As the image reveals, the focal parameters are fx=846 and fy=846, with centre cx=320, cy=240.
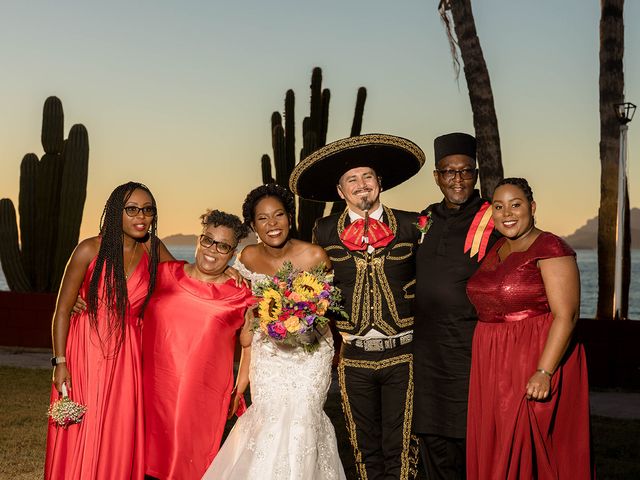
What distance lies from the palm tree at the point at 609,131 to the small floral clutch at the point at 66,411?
11.9m

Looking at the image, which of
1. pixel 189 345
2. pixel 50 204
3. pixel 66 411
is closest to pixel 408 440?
pixel 189 345

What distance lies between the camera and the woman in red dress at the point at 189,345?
217 inches

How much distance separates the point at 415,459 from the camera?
561 centimetres

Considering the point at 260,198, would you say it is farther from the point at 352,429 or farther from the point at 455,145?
the point at 352,429

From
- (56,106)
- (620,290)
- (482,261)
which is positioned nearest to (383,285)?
(482,261)

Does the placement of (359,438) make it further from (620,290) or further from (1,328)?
(1,328)

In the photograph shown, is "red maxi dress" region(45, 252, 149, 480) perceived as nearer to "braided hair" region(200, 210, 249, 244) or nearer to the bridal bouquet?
"braided hair" region(200, 210, 249, 244)

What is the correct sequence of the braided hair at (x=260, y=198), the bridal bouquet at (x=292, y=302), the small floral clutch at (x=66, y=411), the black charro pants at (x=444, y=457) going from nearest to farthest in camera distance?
the bridal bouquet at (x=292, y=302)
the small floral clutch at (x=66, y=411)
the black charro pants at (x=444, y=457)
the braided hair at (x=260, y=198)

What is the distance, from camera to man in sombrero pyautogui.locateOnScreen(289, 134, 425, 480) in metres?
5.55

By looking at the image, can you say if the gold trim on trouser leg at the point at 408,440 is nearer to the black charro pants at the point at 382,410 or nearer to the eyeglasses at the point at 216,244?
the black charro pants at the point at 382,410

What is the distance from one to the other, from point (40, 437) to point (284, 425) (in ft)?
14.5

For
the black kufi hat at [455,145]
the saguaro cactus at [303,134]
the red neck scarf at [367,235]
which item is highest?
the saguaro cactus at [303,134]

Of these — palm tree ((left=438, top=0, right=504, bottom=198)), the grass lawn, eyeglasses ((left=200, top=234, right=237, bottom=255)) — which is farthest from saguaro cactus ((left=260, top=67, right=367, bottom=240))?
eyeglasses ((left=200, top=234, right=237, bottom=255))

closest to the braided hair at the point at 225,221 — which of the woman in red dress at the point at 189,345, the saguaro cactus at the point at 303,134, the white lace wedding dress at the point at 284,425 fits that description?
the woman in red dress at the point at 189,345
